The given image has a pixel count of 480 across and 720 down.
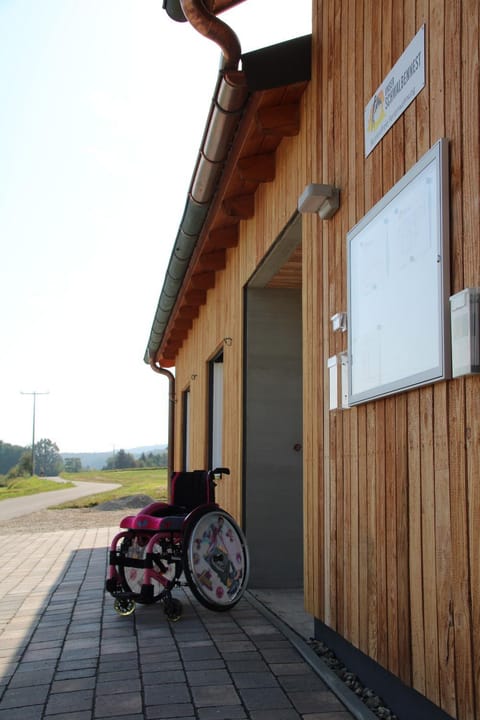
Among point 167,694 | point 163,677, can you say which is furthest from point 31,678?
point 167,694

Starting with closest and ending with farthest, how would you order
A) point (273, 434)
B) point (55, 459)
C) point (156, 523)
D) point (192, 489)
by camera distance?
1. point (156, 523)
2. point (192, 489)
3. point (273, 434)
4. point (55, 459)

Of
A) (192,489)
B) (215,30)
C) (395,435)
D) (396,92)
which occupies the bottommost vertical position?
(192,489)

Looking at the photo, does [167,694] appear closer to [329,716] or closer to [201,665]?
[201,665]

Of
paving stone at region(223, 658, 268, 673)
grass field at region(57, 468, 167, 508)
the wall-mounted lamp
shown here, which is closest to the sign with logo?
the wall-mounted lamp

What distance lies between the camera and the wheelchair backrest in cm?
580

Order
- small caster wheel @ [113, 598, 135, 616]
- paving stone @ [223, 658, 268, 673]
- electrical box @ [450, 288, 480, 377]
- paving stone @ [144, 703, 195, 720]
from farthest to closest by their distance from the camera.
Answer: small caster wheel @ [113, 598, 135, 616]
paving stone @ [223, 658, 268, 673]
paving stone @ [144, 703, 195, 720]
electrical box @ [450, 288, 480, 377]

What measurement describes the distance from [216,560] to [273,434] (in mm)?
1706

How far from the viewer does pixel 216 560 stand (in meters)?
5.30

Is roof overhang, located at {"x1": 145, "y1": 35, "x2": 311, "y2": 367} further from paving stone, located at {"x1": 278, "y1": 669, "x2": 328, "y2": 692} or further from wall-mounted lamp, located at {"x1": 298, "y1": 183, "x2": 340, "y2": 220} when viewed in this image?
paving stone, located at {"x1": 278, "y1": 669, "x2": 328, "y2": 692}

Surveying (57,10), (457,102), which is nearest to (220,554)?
(457,102)

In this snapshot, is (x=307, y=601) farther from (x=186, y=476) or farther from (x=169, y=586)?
(x=186, y=476)

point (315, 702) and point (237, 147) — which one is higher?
point (237, 147)

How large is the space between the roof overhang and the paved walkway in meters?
3.24

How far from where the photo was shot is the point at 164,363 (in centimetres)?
1661
